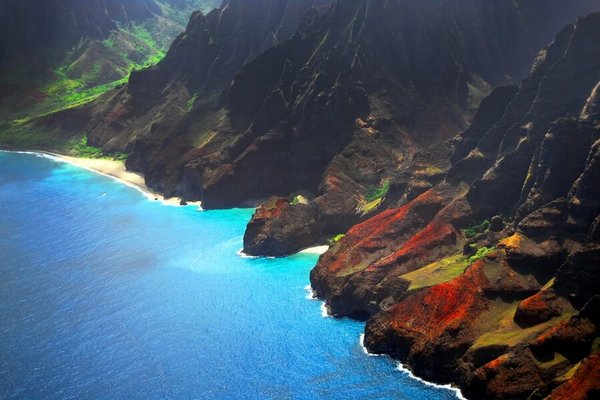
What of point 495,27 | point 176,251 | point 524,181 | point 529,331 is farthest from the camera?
point 495,27

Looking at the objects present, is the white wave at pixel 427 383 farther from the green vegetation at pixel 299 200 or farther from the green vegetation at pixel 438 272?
the green vegetation at pixel 299 200

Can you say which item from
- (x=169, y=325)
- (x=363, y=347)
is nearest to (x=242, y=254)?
(x=169, y=325)

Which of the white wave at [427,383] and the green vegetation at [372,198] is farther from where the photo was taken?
the green vegetation at [372,198]

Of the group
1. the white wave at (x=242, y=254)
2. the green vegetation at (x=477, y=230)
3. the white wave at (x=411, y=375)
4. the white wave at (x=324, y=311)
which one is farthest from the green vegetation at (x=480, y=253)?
the white wave at (x=242, y=254)

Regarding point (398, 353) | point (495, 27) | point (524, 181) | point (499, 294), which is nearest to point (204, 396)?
→ point (398, 353)

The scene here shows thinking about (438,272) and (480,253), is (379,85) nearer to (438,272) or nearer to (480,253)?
(480,253)

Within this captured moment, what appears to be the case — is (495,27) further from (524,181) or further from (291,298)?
(291,298)
